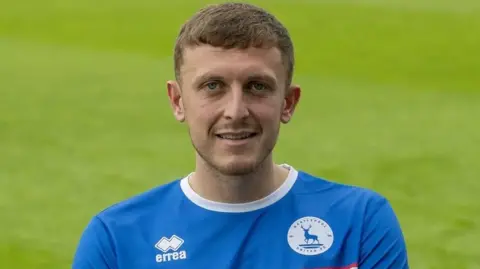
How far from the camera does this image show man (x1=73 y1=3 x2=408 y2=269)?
8.82ft

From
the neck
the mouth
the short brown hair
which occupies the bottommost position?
the neck

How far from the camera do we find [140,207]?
2.88 meters

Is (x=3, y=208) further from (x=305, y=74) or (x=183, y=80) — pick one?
(x=305, y=74)

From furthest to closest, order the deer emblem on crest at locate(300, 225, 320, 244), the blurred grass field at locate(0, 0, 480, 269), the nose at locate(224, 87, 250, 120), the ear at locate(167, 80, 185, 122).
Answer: the blurred grass field at locate(0, 0, 480, 269)
the ear at locate(167, 80, 185, 122)
the deer emblem on crest at locate(300, 225, 320, 244)
the nose at locate(224, 87, 250, 120)

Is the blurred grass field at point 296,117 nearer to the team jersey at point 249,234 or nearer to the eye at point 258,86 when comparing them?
the team jersey at point 249,234

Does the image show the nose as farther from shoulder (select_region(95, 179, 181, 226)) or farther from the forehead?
shoulder (select_region(95, 179, 181, 226))

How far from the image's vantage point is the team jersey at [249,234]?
279 centimetres

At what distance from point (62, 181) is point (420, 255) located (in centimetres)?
285

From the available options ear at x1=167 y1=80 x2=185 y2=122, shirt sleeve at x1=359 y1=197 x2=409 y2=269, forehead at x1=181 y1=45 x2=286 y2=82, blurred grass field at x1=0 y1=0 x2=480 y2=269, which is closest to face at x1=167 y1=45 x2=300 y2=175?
forehead at x1=181 y1=45 x2=286 y2=82

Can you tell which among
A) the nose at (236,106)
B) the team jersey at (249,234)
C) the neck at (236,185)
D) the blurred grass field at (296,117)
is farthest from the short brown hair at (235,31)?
the blurred grass field at (296,117)

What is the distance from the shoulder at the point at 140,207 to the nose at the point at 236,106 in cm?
37

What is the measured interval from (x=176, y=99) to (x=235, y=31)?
0.34 meters

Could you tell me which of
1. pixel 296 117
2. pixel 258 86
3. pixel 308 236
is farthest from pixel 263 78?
pixel 296 117

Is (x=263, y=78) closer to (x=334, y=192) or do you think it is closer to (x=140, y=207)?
(x=334, y=192)
